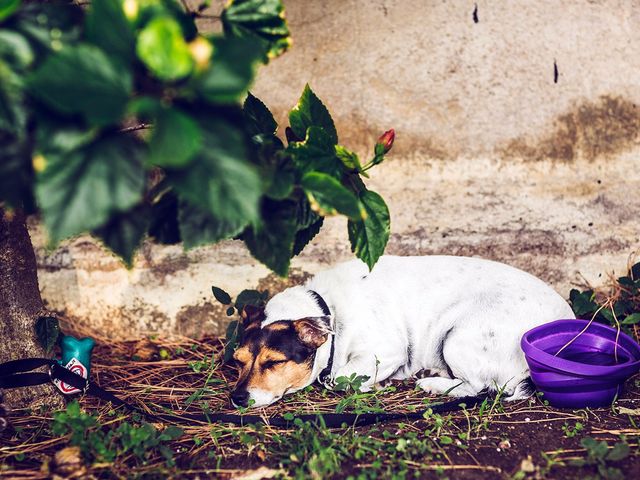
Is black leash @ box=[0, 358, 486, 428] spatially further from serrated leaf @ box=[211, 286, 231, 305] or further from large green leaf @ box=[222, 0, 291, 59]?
large green leaf @ box=[222, 0, 291, 59]

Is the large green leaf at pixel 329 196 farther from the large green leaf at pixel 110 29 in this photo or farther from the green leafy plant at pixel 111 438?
the green leafy plant at pixel 111 438

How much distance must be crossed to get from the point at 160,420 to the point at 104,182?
5.77 feet

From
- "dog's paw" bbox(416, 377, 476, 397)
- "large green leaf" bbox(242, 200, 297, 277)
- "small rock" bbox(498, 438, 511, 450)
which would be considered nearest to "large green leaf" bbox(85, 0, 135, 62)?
"large green leaf" bbox(242, 200, 297, 277)

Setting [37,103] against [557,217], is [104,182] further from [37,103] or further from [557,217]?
[557,217]

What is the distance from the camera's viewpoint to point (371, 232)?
2.05 meters

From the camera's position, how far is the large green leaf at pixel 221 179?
132cm

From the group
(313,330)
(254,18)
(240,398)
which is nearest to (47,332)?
(240,398)

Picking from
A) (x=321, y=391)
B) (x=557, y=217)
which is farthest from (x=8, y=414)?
(x=557, y=217)

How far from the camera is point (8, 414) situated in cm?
272

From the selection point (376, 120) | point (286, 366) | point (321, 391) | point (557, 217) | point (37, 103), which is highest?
point (37, 103)

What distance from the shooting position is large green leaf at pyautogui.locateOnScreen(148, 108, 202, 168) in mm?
1246

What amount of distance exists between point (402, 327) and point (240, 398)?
975mm

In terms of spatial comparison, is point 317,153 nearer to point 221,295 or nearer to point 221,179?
point 221,179

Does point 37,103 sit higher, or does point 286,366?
point 37,103
